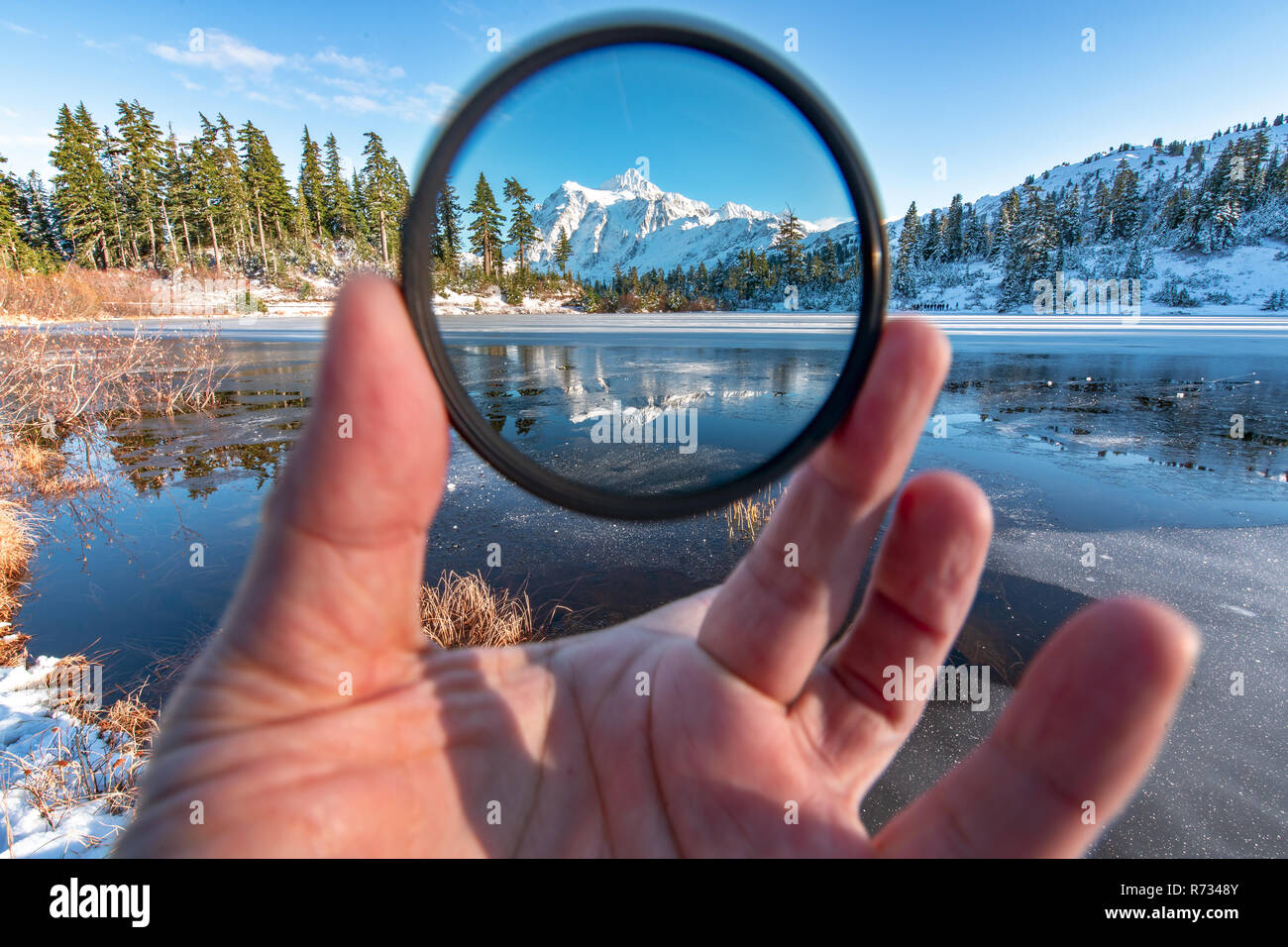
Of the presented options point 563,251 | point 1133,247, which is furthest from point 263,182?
point 1133,247

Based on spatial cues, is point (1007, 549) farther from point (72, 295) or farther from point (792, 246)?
point (72, 295)

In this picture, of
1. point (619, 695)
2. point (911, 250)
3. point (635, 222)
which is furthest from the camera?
point (911, 250)

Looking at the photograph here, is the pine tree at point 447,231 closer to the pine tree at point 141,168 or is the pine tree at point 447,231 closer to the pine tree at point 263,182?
the pine tree at point 263,182

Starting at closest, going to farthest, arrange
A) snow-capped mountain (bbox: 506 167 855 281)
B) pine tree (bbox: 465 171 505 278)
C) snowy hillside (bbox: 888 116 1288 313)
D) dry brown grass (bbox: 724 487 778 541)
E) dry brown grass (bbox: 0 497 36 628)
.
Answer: pine tree (bbox: 465 171 505 278) → snow-capped mountain (bbox: 506 167 855 281) → dry brown grass (bbox: 0 497 36 628) → dry brown grass (bbox: 724 487 778 541) → snowy hillside (bbox: 888 116 1288 313)

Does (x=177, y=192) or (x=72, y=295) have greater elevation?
(x=177, y=192)

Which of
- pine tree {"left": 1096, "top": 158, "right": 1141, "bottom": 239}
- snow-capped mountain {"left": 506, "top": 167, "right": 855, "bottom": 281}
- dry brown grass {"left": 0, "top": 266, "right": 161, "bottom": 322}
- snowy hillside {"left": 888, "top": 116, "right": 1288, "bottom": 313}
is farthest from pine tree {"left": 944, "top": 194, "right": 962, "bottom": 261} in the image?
dry brown grass {"left": 0, "top": 266, "right": 161, "bottom": 322}

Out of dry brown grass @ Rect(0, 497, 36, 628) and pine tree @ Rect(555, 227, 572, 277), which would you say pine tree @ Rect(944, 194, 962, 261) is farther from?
dry brown grass @ Rect(0, 497, 36, 628)
